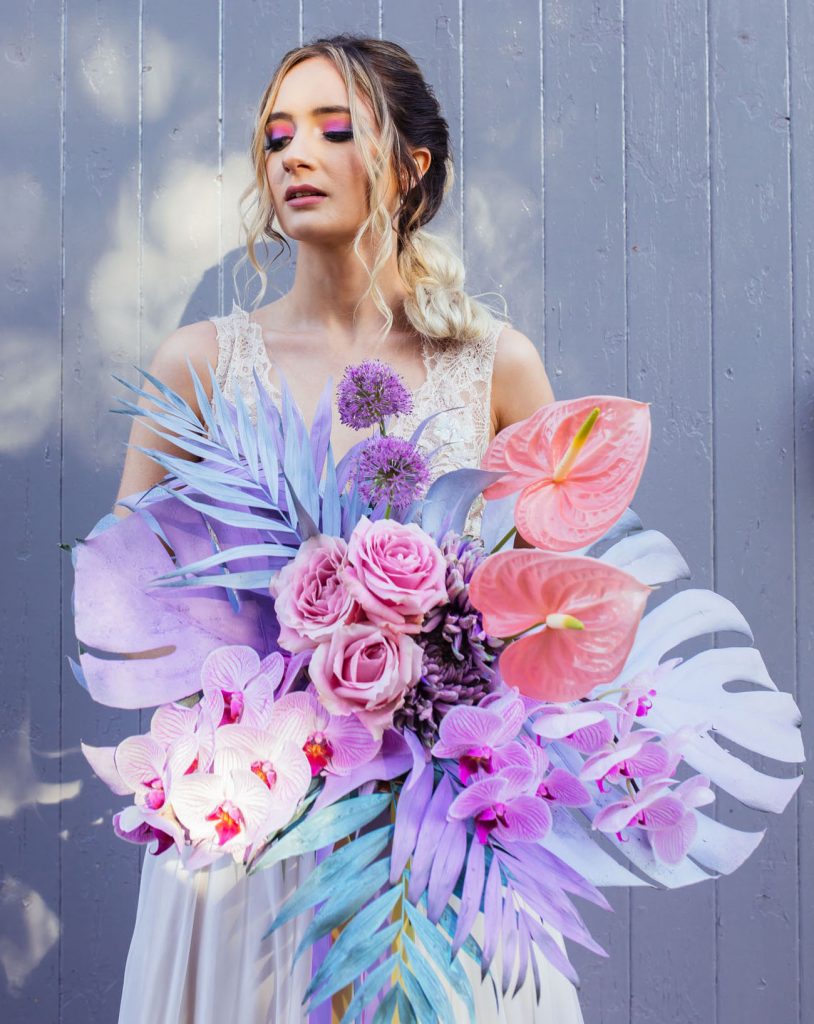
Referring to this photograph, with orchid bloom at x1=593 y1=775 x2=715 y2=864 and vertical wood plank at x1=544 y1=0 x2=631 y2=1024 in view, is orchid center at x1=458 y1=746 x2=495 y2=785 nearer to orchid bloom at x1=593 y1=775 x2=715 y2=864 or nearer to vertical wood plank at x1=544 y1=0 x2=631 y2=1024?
orchid bloom at x1=593 y1=775 x2=715 y2=864

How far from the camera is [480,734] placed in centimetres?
59

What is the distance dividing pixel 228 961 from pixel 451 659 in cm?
43

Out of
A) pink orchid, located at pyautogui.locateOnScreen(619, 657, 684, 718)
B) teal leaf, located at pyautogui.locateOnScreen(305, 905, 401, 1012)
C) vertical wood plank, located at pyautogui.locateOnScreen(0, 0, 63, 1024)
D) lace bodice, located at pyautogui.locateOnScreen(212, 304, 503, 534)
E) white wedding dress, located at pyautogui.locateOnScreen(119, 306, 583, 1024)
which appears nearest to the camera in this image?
teal leaf, located at pyautogui.locateOnScreen(305, 905, 401, 1012)

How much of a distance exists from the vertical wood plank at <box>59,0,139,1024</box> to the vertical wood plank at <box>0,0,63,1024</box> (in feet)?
0.08

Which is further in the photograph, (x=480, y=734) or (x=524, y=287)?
(x=524, y=287)

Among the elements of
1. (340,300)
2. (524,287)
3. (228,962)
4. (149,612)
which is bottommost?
(228,962)

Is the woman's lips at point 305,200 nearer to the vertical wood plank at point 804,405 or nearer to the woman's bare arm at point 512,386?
the woman's bare arm at point 512,386

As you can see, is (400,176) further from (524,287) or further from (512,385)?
(524,287)

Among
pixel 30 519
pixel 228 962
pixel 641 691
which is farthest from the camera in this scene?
pixel 30 519

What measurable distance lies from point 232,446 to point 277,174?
2.00 ft

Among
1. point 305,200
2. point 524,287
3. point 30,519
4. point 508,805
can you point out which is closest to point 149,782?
point 508,805

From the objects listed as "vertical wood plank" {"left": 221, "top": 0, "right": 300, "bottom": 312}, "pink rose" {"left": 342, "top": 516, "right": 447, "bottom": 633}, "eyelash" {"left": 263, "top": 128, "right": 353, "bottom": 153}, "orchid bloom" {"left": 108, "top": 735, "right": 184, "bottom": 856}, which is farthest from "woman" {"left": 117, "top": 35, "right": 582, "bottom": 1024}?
"pink rose" {"left": 342, "top": 516, "right": 447, "bottom": 633}

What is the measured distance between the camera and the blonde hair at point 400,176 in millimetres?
1216

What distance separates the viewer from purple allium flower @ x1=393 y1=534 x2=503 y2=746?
63 cm
